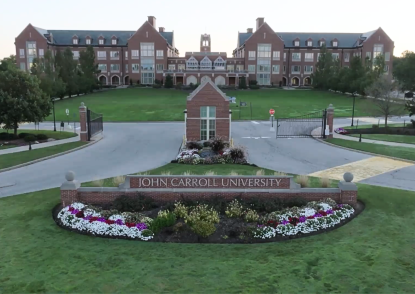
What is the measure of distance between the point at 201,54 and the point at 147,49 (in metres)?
12.5

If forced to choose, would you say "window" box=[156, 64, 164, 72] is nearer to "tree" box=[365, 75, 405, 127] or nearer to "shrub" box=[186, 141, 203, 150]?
"tree" box=[365, 75, 405, 127]

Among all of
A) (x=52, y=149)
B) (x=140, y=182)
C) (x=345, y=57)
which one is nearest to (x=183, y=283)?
(x=140, y=182)

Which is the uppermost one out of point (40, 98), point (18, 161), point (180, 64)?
point (180, 64)

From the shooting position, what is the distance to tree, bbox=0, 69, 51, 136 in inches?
1142

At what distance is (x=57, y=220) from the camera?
11.8 m

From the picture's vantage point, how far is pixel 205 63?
85000mm

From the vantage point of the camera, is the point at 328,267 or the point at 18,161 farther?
the point at 18,161

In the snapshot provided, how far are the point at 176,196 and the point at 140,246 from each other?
2964 millimetres

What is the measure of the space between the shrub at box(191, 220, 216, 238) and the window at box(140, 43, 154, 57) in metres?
80.5

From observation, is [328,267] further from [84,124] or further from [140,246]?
[84,124]

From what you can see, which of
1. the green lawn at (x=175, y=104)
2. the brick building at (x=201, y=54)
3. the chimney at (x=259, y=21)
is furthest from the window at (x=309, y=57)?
the green lawn at (x=175, y=104)

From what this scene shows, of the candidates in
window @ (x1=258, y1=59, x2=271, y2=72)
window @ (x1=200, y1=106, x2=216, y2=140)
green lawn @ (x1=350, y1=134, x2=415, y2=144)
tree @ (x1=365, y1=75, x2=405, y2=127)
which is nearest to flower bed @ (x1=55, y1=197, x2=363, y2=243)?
window @ (x1=200, y1=106, x2=216, y2=140)

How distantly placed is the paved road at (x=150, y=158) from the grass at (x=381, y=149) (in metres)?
1.24

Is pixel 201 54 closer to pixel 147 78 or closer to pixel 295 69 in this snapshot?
pixel 147 78
